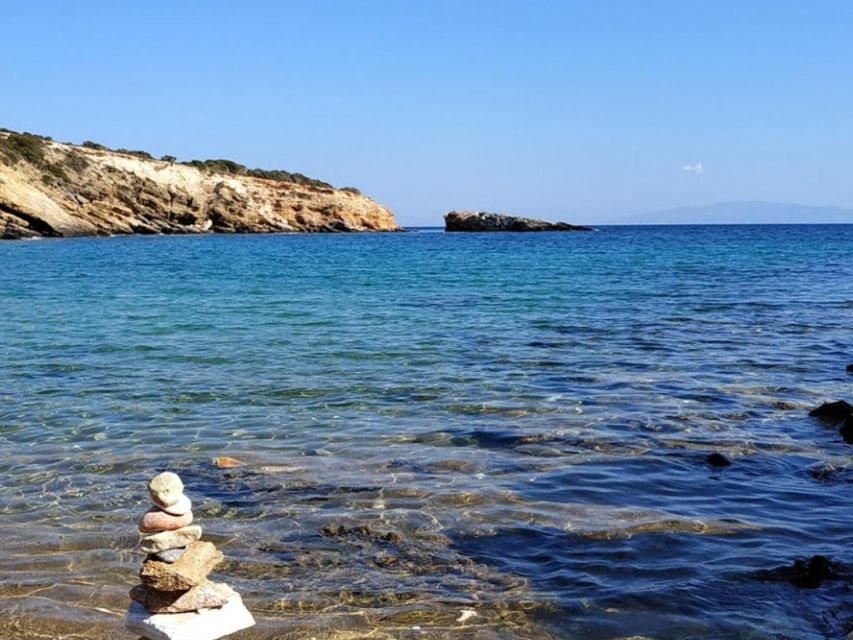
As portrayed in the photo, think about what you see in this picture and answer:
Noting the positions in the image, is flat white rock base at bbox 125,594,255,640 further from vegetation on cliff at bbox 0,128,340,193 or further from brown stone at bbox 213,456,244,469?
vegetation on cliff at bbox 0,128,340,193

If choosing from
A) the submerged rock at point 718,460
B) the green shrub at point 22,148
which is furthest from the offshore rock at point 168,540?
the green shrub at point 22,148

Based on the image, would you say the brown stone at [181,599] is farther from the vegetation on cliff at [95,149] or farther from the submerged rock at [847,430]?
the vegetation on cliff at [95,149]

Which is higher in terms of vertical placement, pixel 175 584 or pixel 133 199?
pixel 133 199

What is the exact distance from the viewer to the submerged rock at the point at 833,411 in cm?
1150

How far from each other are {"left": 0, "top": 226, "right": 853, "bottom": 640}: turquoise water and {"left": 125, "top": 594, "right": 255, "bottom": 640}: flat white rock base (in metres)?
0.72

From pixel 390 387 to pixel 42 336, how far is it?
10394mm

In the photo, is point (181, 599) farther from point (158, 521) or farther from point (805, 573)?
point (805, 573)

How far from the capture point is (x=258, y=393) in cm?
1402

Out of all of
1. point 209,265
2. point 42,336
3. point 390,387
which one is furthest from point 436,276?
point 390,387

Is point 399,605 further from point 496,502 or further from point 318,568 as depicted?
point 496,502

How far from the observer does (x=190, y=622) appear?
505 cm

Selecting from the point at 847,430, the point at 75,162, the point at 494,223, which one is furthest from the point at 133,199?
the point at 847,430

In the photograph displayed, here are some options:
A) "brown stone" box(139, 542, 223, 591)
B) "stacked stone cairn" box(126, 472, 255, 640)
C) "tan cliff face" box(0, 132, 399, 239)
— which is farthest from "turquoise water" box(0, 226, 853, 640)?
"tan cliff face" box(0, 132, 399, 239)

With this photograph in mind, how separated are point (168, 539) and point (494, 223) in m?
139
